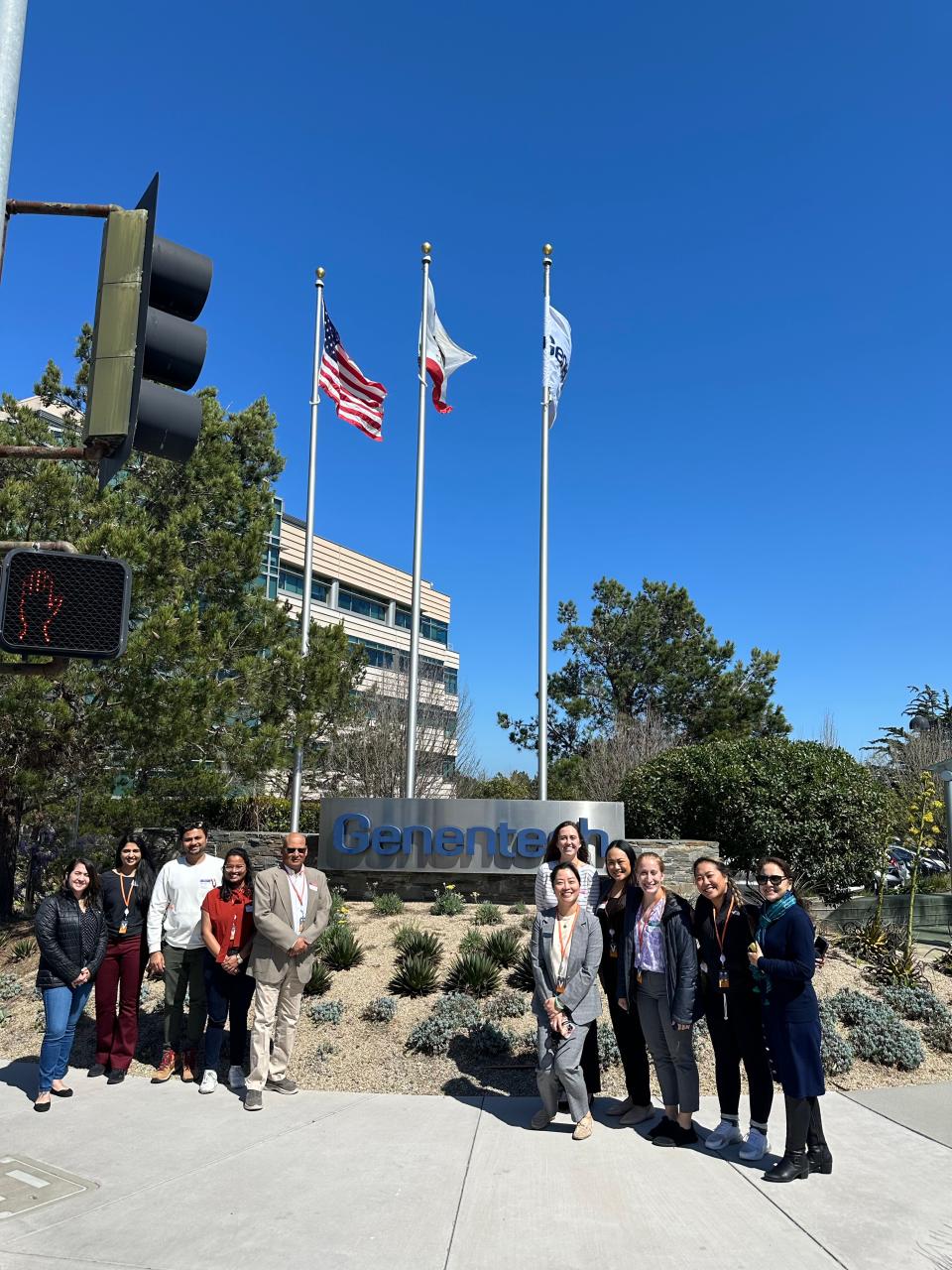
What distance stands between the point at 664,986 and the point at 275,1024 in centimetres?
300

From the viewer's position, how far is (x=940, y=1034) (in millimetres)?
7652

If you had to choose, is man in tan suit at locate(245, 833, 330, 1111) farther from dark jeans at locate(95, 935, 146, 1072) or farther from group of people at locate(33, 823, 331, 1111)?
dark jeans at locate(95, 935, 146, 1072)

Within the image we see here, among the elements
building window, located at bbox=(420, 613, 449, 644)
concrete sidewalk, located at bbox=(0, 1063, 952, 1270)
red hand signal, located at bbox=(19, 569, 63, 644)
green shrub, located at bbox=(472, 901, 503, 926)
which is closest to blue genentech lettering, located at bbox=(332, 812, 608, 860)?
green shrub, located at bbox=(472, 901, 503, 926)

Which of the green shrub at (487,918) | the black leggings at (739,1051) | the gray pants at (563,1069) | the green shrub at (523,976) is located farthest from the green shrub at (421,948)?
the black leggings at (739,1051)

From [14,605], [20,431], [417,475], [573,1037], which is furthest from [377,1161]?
[417,475]

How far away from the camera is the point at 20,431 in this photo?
1243 cm

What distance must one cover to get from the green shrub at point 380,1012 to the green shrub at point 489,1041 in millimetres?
834

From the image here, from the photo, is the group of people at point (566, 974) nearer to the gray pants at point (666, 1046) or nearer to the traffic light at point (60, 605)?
the gray pants at point (666, 1046)

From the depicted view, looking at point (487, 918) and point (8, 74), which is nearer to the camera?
point (8, 74)

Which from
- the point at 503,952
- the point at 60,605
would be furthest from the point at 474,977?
the point at 60,605

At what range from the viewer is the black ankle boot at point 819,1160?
4993mm

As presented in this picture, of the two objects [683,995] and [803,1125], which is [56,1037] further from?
[803,1125]

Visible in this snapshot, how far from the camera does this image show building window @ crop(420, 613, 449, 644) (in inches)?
2169

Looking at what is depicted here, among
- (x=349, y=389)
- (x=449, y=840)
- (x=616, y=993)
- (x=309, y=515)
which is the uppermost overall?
(x=349, y=389)
